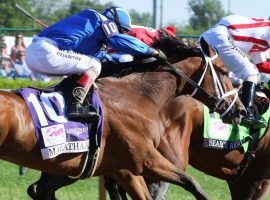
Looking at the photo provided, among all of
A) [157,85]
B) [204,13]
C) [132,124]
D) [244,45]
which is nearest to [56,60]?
[132,124]

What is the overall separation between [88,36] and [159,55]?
24.5 inches

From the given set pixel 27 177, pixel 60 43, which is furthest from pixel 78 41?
pixel 27 177

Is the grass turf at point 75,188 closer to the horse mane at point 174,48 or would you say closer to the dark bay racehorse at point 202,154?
the dark bay racehorse at point 202,154

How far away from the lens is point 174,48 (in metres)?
6.67

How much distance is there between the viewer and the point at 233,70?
7.59 m

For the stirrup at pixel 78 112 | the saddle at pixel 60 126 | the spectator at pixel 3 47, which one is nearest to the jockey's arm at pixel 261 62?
the saddle at pixel 60 126

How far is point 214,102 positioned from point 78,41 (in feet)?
4.40

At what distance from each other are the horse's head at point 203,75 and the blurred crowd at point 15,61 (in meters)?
7.54

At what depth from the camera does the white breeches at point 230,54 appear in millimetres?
7480

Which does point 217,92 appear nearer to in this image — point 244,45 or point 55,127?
point 244,45

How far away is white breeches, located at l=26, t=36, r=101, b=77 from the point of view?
6180 millimetres

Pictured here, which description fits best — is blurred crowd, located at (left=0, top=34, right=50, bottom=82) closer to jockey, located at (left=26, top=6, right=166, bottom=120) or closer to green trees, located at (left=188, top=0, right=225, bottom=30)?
jockey, located at (left=26, top=6, right=166, bottom=120)

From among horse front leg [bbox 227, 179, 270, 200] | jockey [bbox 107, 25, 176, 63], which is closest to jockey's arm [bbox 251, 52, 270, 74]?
jockey [bbox 107, 25, 176, 63]

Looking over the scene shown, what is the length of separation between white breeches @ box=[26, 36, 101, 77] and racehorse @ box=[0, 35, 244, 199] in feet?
0.75
